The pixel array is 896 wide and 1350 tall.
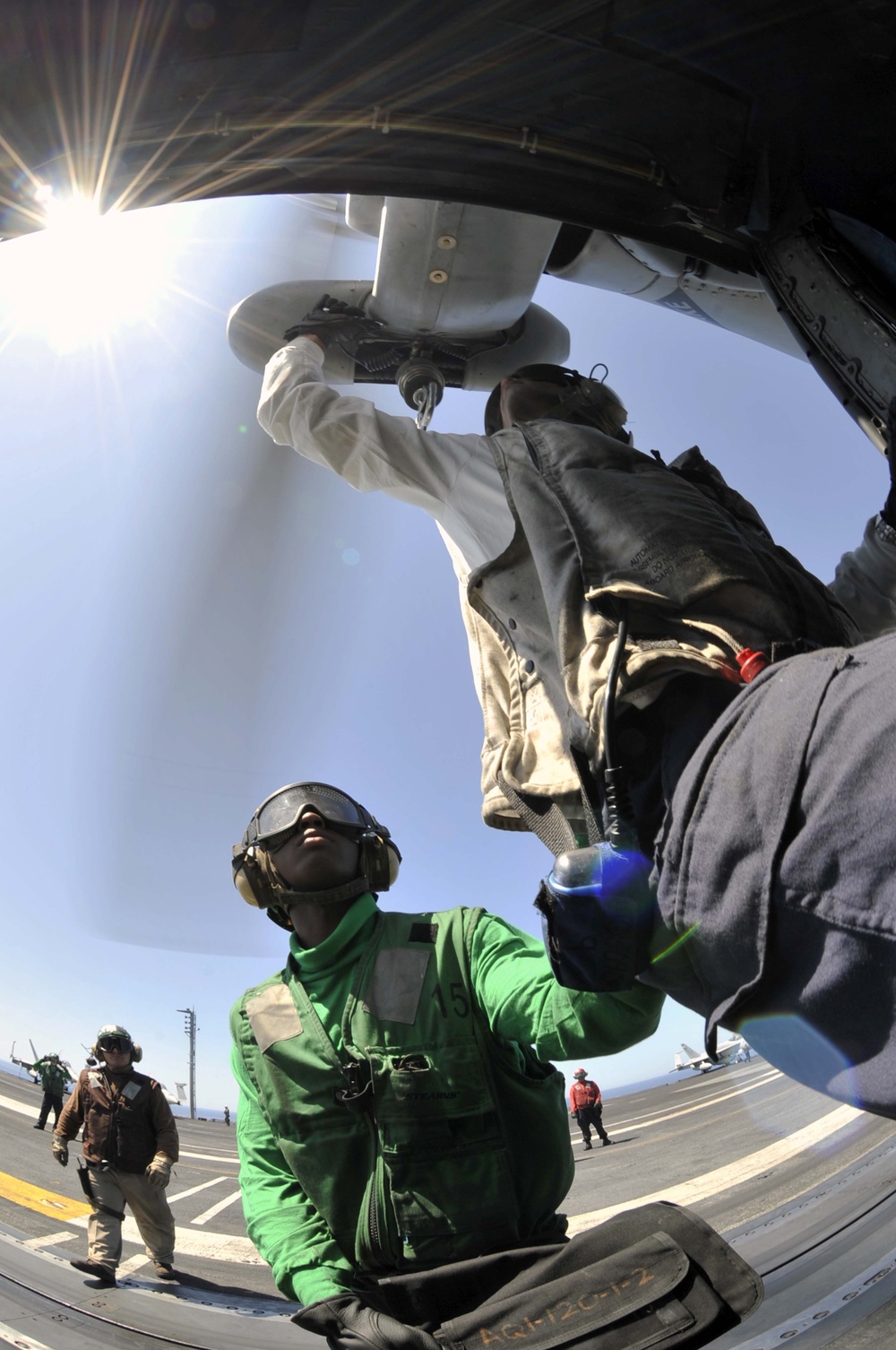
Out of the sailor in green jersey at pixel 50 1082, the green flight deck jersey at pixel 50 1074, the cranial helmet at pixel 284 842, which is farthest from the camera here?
the green flight deck jersey at pixel 50 1074

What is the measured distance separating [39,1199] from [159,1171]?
82 cm

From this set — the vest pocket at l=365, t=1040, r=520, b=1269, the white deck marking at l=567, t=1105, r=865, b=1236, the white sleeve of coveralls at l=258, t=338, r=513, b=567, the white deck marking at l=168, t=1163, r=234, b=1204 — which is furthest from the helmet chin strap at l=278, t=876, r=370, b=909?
the white deck marking at l=168, t=1163, r=234, b=1204

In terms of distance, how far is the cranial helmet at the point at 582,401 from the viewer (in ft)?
6.36

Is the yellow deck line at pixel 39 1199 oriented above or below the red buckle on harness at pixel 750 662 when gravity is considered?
below

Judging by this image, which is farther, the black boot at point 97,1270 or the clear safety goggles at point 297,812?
the black boot at point 97,1270

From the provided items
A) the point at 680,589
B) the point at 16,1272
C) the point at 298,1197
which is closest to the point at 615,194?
the point at 680,589

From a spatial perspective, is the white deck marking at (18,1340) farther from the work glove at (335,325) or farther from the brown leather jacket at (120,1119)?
the work glove at (335,325)

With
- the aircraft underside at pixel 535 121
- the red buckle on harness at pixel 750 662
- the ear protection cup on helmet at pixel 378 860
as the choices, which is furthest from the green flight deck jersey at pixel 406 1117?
the aircraft underside at pixel 535 121

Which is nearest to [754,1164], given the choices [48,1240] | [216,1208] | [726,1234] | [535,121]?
[726,1234]

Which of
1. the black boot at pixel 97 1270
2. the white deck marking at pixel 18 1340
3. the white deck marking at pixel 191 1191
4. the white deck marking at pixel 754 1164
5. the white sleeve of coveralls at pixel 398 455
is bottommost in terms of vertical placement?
the white deck marking at pixel 754 1164

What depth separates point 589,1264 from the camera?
1.37 metres

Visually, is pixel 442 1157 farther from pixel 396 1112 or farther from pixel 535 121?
pixel 535 121

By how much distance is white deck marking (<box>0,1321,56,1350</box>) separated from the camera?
2.13m

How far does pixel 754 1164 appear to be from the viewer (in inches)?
98.6
